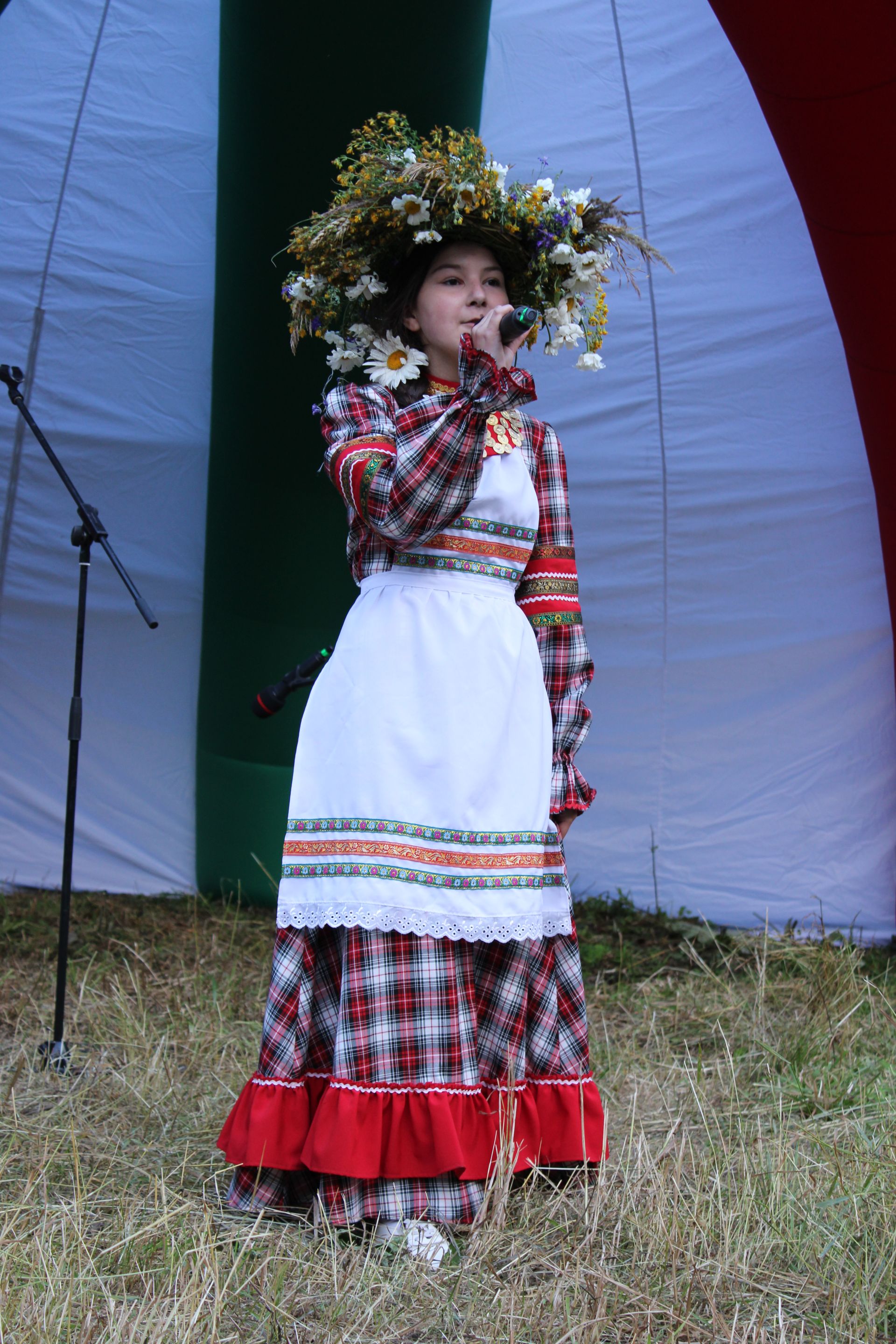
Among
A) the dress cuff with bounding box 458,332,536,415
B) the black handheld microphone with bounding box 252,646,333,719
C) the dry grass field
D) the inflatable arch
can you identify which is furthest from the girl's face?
the inflatable arch

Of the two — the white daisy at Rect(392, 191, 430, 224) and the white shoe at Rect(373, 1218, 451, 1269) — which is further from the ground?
the white daisy at Rect(392, 191, 430, 224)

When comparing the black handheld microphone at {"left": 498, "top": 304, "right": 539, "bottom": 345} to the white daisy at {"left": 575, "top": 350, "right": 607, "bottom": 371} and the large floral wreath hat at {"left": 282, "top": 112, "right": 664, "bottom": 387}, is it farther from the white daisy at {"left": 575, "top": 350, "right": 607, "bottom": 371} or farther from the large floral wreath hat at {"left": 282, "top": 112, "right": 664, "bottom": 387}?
the white daisy at {"left": 575, "top": 350, "right": 607, "bottom": 371}

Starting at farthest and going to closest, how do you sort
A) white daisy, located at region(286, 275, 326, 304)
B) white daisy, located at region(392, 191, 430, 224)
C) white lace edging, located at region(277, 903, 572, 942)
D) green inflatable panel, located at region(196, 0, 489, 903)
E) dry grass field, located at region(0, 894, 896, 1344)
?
green inflatable panel, located at region(196, 0, 489, 903), white daisy, located at region(286, 275, 326, 304), white daisy, located at region(392, 191, 430, 224), white lace edging, located at region(277, 903, 572, 942), dry grass field, located at region(0, 894, 896, 1344)

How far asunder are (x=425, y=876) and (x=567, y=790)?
0.37 m

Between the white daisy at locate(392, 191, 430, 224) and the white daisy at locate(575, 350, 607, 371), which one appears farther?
the white daisy at locate(575, 350, 607, 371)

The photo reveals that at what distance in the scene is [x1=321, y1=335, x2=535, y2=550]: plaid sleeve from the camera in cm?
195

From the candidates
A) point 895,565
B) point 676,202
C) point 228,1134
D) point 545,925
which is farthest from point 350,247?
point 676,202

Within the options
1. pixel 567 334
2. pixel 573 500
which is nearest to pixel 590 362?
pixel 567 334

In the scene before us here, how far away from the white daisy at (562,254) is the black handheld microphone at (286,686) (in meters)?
1.02

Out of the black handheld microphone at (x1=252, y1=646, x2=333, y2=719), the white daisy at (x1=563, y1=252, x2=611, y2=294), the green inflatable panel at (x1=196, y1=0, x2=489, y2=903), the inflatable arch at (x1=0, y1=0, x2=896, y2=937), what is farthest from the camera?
the inflatable arch at (x1=0, y1=0, x2=896, y2=937)

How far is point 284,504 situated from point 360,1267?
2.61m

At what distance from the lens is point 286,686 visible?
9.36ft

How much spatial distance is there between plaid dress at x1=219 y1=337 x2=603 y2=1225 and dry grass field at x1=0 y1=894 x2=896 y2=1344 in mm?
121

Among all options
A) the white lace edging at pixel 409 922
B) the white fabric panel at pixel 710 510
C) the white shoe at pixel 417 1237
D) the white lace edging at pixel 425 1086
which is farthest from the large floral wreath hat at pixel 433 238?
the white fabric panel at pixel 710 510
